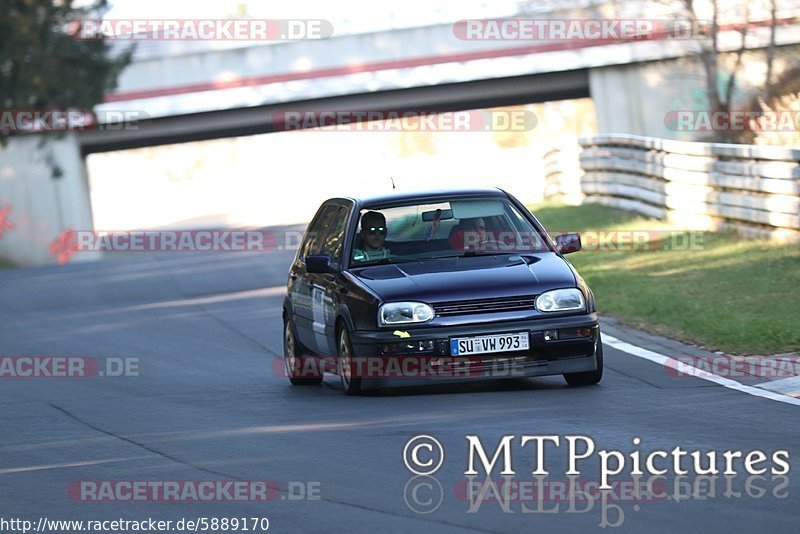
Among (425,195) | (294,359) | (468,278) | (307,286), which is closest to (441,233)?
(425,195)

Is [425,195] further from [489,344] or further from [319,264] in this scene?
[489,344]

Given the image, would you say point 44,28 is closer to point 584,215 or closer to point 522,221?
point 584,215

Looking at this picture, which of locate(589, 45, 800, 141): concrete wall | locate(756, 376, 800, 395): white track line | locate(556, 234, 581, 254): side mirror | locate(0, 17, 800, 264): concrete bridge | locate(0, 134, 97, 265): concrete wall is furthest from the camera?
locate(0, 134, 97, 265): concrete wall

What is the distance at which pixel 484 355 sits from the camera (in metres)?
10.6

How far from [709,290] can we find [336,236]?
5.73m

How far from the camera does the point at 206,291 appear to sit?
24.4 m

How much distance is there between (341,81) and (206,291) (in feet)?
72.0

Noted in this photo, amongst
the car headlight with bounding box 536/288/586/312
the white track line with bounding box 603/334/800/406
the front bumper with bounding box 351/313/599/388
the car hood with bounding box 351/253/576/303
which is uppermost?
the car hood with bounding box 351/253/576/303

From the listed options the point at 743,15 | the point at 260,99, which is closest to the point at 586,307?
the point at 743,15

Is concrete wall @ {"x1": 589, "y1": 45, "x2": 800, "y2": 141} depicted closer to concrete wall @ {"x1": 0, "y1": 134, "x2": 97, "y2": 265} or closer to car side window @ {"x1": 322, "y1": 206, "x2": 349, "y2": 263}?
concrete wall @ {"x1": 0, "y1": 134, "x2": 97, "y2": 265}

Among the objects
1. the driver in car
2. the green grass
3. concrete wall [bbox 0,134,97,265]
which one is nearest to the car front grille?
the driver in car

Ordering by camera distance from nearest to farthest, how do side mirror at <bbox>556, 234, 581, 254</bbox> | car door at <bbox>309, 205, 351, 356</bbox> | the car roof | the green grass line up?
A: 1. car door at <bbox>309, 205, 351, 356</bbox>
2. side mirror at <bbox>556, 234, 581, 254</bbox>
3. the car roof
4. the green grass

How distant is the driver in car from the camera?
1165 centimetres

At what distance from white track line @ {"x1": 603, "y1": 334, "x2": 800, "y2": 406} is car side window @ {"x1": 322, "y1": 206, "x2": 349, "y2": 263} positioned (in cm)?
270
